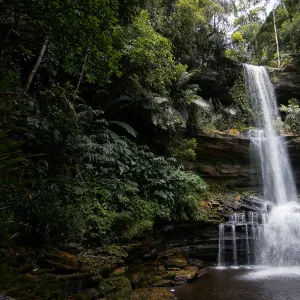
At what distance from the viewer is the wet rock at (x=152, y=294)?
5.15 meters

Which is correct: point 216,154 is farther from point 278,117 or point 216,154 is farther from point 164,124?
point 278,117

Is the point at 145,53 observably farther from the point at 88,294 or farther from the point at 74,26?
the point at 88,294

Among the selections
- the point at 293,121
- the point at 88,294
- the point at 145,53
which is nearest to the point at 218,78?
the point at 293,121

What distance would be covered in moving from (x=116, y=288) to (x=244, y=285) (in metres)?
3.05

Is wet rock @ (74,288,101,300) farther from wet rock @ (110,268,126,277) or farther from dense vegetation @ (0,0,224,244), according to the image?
dense vegetation @ (0,0,224,244)

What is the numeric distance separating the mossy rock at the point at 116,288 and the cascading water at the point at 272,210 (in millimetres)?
4333

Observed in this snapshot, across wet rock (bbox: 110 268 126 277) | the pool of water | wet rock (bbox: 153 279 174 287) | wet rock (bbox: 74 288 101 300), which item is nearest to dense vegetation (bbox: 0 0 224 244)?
wet rock (bbox: 110 268 126 277)

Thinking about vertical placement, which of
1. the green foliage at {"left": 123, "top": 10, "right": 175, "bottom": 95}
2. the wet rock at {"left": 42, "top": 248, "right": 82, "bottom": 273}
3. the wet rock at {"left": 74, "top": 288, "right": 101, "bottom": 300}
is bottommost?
the wet rock at {"left": 74, "top": 288, "right": 101, "bottom": 300}

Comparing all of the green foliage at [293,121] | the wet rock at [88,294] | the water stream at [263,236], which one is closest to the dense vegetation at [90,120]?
the wet rock at [88,294]

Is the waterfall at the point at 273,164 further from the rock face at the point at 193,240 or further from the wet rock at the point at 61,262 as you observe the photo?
the wet rock at the point at 61,262

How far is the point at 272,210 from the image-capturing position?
973cm

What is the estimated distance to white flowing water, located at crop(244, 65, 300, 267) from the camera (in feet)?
27.6

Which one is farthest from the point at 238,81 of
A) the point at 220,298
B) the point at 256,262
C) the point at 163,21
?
the point at 220,298

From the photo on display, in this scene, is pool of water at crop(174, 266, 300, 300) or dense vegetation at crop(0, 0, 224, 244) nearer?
dense vegetation at crop(0, 0, 224, 244)
